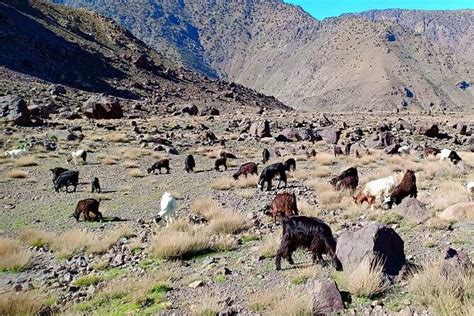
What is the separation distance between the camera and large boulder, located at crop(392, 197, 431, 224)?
1097 centimetres

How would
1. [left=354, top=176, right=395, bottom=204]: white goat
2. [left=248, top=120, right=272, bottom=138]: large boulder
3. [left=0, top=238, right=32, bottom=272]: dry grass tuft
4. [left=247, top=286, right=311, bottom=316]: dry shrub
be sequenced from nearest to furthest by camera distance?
[left=247, top=286, right=311, bottom=316]: dry shrub → [left=0, top=238, right=32, bottom=272]: dry grass tuft → [left=354, top=176, right=395, bottom=204]: white goat → [left=248, top=120, right=272, bottom=138]: large boulder

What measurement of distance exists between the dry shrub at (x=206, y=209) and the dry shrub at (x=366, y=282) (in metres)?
6.92

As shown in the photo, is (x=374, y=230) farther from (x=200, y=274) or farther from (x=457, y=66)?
(x=457, y=66)

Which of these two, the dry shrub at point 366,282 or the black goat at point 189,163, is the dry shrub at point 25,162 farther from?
the dry shrub at point 366,282

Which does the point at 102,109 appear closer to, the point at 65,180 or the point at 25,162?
the point at 25,162

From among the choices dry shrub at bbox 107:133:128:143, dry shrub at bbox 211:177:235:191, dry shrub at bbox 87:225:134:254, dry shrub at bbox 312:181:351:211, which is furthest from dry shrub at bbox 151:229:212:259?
dry shrub at bbox 107:133:128:143

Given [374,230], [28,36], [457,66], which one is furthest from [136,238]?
[457,66]

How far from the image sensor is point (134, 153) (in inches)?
1122

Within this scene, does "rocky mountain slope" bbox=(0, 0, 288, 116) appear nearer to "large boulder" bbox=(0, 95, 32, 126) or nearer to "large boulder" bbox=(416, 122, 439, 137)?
"large boulder" bbox=(0, 95, 32, 126)

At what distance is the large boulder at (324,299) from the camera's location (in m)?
6.14

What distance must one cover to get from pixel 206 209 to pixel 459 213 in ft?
23.3

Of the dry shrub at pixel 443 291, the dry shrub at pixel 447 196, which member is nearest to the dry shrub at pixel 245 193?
the dry shrub at pixel 447 196

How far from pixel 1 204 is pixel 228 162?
1306 cm

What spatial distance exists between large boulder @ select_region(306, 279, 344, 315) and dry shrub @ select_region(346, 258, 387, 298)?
0.45 metres
